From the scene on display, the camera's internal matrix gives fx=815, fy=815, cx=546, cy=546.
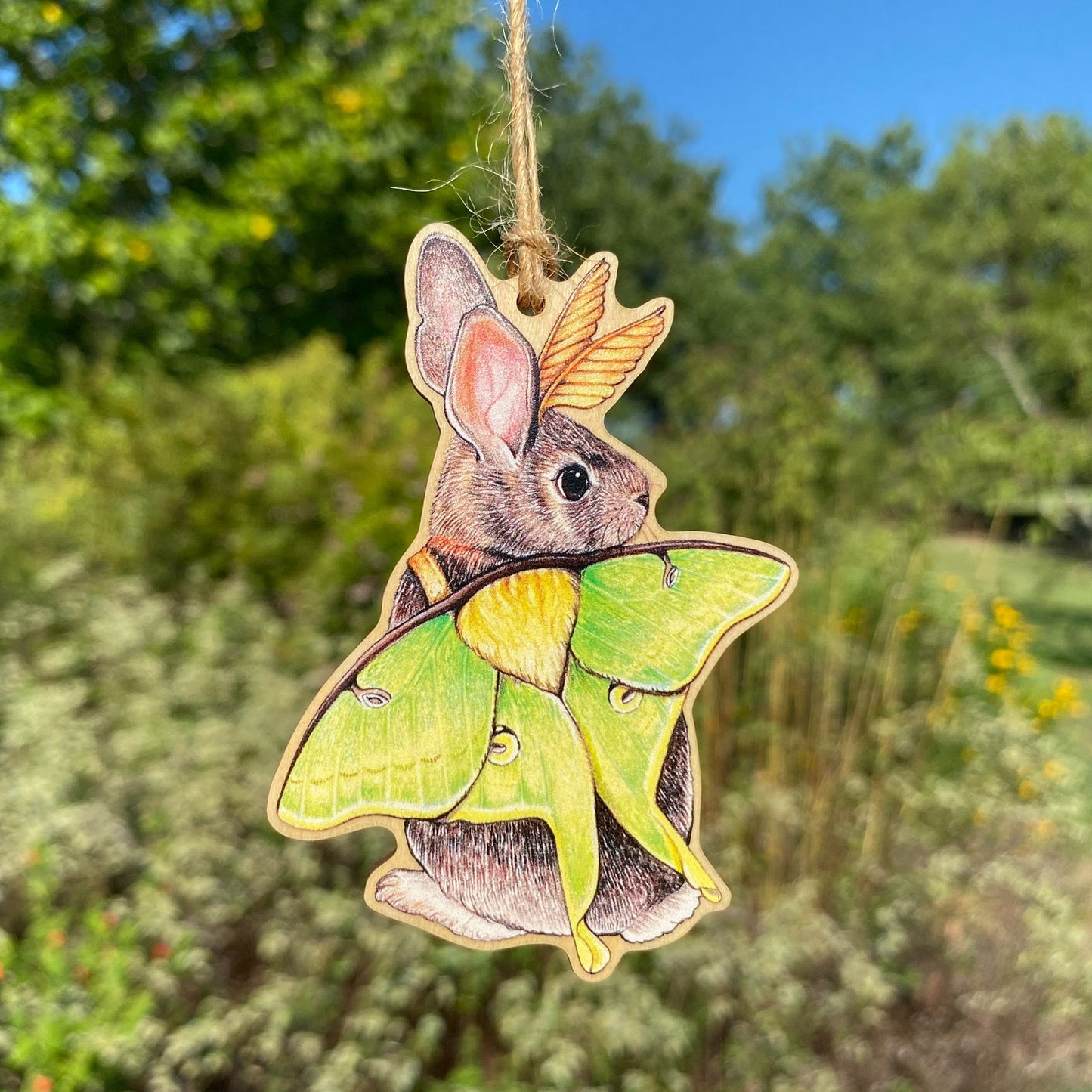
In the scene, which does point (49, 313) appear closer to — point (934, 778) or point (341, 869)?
point (341, 869)

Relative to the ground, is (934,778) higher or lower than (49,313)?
lower

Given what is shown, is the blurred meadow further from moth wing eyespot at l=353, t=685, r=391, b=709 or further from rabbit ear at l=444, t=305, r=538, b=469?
moth wing eyespot at l=353, t=685, r=391, b=709

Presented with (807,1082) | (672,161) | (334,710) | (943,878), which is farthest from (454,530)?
(672,161)

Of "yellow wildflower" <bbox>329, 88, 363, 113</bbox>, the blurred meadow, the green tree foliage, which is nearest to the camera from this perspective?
the blurred meadow

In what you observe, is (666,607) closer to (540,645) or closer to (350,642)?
(540,645)

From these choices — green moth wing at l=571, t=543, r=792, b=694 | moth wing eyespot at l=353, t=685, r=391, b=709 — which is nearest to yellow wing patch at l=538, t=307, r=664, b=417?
green moth wing at l=571, t=543, r=792, b=694

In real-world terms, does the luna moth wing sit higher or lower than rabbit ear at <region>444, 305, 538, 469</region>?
lower

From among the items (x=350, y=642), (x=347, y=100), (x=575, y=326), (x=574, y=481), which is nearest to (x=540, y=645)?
(x=574, y=481)

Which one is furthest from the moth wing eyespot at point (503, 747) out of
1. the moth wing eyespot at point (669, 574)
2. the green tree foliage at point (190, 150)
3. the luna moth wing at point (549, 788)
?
the green tree foliage at point (190, 150)
